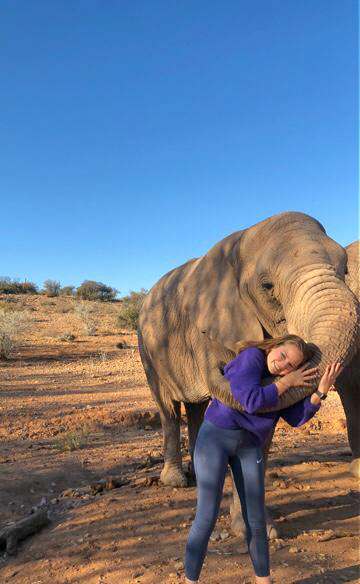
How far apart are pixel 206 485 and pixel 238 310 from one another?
153 cm

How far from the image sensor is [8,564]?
3.90 meters

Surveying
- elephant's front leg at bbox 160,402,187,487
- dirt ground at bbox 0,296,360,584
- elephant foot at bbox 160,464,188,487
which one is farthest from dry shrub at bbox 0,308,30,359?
elephant foot at bbox 160,464,188,487

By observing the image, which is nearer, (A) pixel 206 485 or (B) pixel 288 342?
(B) pixel 288 342

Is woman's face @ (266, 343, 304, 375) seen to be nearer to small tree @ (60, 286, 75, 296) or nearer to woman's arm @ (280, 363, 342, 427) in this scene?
woman's arm @ (280, 363, 342, 427)

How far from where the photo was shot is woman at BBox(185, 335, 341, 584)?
2.53 meters

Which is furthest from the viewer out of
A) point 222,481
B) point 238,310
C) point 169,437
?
point 169,437

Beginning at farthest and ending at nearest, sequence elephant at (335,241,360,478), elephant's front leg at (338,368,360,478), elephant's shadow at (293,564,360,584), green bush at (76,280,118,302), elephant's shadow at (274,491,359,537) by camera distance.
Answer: green bush at (76,280,118,302)
elephant's front leg at (338,368,360,478)
elephant at (335,241,360,478)
elephant's shadow at (274,491,359,537)
elephant's shadow at (293,564,360,584)

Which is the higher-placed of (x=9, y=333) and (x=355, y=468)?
(x=9, y=333)

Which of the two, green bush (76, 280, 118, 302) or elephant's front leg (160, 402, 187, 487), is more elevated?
green bush (76, 280, 118, 302)

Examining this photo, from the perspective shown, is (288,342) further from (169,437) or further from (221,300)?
(169,437)

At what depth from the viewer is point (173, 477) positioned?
5.10 meters

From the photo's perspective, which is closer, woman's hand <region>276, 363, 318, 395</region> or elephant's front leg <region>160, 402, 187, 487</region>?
woman's hand <region>276, 363, 318, 395</region>

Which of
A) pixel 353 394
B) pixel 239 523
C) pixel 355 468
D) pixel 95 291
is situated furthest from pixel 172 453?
pixel 95 291

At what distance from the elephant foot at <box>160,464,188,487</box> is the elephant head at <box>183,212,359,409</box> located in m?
1.69
